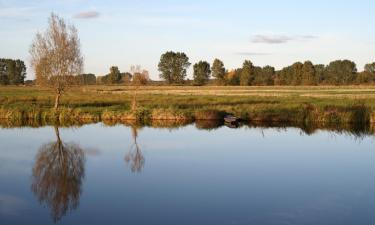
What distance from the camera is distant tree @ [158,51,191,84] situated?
119375mm

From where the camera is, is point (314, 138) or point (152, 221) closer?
point (152, 221)

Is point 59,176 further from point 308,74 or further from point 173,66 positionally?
point 173,66

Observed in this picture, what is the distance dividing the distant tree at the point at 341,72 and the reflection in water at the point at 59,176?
321ft

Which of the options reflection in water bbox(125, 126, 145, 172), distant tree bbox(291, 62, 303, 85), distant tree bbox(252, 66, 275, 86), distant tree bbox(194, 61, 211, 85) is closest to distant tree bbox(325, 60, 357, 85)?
distant tree bbox(291, 62, 303, 85)

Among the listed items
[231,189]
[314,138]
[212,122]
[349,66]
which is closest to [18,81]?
[349,66]

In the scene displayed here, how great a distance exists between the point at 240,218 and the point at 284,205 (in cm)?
164

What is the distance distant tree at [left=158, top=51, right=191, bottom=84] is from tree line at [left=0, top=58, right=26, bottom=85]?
3544cm

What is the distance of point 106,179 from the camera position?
46.7 ft

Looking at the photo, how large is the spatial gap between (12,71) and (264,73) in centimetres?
6289

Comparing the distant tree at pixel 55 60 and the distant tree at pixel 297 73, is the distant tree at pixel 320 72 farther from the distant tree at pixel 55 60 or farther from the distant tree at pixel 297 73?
the distant tree at pixel 55 60

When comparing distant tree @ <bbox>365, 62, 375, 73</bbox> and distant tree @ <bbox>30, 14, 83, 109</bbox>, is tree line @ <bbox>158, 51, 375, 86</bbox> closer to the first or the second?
distant tree @ <bbox>365, 62, 375, 73</bbox>

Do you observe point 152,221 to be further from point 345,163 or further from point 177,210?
point 345,163

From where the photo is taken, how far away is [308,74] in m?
103

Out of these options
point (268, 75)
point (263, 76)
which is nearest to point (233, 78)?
point (263, 76)
